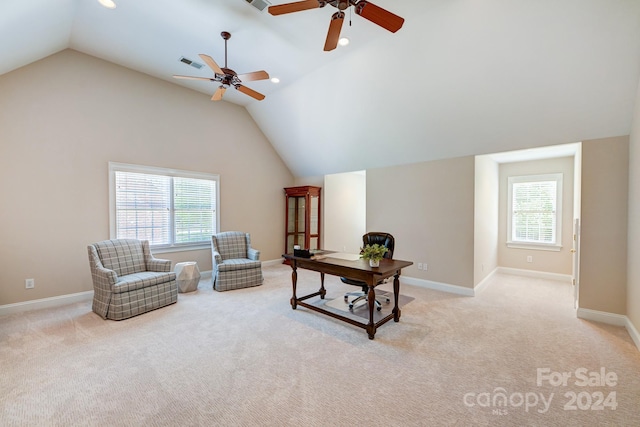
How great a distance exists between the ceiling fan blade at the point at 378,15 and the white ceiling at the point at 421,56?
82 cm

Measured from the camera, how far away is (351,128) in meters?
4.79

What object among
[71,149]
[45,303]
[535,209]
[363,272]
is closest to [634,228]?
[535,209]

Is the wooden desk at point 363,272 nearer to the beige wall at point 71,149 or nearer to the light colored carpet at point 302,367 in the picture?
the light colored carpet at point 302,367

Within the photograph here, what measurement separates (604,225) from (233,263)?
17.3ft

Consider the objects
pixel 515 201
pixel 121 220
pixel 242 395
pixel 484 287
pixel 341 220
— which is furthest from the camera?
pixel 341 220

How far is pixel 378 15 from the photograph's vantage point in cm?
207

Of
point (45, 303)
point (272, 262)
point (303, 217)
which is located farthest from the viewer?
point (303, 217)

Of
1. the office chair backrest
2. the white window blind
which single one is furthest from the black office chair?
the white window blind

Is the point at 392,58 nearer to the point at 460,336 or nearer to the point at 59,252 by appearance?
the point at 460,336

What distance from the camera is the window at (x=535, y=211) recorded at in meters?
5.12

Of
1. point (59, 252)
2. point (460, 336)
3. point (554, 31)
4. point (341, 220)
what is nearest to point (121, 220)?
point (59, 252)

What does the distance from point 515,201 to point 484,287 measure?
7.38 feet

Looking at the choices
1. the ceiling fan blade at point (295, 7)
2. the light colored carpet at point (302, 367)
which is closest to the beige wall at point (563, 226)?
→ the light colored carpet at point (302, 367)

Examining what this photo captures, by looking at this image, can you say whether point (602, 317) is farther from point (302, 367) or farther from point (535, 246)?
point (302, 367)
